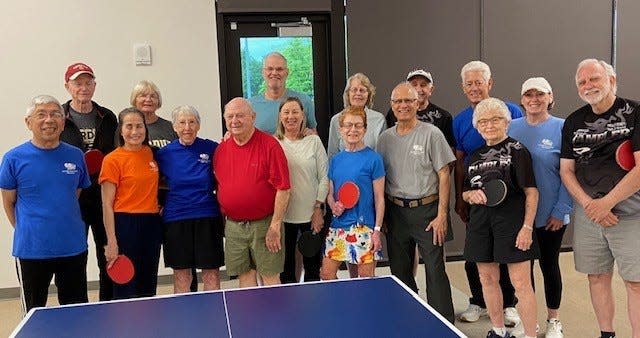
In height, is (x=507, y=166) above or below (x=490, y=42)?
below

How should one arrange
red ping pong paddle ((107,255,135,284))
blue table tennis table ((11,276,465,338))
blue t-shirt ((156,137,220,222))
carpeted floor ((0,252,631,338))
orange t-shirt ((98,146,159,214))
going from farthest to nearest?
1. carpeted floor ((0,252,631,338))
2. blue t-shirt ((156,137,220,222))
3. orange t-shirt ((98,146,159,214))
4. red ping pong paddle ((107,255,135,284))
5. blue table tennis table ((11,276,465,338))

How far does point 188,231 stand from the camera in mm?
3299

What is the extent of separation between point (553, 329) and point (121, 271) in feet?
8.80

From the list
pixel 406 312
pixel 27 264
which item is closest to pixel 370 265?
pixel 406 312

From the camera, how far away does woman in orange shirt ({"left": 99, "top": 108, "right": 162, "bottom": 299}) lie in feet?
10.4

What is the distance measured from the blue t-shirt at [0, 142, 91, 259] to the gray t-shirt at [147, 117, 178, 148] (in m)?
0.67

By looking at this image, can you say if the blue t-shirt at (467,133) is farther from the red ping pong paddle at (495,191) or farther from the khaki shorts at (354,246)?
the khaki shorts at (354,246)

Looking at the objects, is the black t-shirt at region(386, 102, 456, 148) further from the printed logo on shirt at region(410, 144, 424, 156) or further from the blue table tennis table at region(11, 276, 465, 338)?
the blue table tennis table at region(11, 276, 465, 338)

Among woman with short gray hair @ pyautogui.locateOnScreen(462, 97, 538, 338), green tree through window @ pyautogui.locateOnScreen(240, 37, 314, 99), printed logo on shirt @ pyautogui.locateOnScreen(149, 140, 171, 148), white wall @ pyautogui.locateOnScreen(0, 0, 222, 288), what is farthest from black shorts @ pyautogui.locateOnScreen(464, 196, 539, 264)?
white wall @ pyautogui.locateOnScreen(0, 0, 222, 288)

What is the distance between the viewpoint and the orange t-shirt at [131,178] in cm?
317

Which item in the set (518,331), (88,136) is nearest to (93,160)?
(88,136)

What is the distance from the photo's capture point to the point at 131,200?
3.21m

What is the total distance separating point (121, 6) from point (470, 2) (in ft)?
10.8

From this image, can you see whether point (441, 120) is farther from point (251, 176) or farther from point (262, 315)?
point (262, 315)
